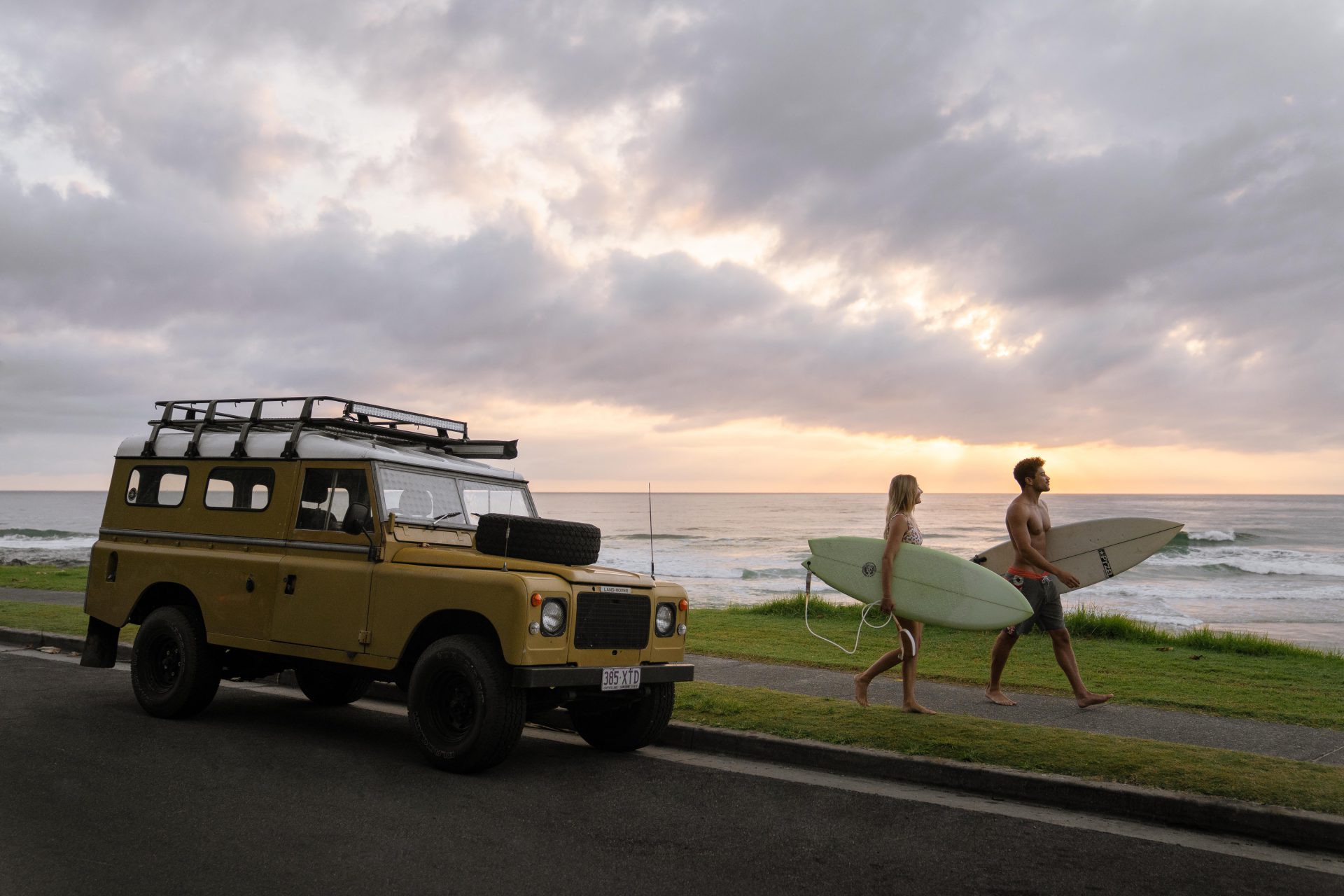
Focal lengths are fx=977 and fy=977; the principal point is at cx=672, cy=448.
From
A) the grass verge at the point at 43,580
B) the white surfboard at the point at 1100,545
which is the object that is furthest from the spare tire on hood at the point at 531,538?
the grass verge at the point at 43,580

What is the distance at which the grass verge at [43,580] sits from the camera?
1923cm

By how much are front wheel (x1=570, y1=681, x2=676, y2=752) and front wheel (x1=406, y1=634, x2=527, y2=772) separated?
895 millimetres

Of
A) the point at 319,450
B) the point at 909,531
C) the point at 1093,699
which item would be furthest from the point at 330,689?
the point at 1093,699

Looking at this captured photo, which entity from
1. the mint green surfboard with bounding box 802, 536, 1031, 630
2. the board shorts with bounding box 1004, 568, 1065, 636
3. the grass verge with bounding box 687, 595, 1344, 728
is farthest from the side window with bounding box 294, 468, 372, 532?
the grass verge with bounding box 687, 595, 1344, 728

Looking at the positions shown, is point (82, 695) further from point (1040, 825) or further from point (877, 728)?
point (1040, 825)

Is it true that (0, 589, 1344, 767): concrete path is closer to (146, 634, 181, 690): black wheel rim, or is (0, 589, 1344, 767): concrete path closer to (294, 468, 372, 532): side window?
(294, 468, 372, 532): side window

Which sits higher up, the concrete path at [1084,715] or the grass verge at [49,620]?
the grass verge at [49,620]

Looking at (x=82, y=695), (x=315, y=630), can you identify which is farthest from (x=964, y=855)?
(x=82, y=695)

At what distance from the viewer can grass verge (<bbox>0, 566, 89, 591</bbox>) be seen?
63.1 feet

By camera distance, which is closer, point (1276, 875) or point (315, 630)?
point (1276, 875)

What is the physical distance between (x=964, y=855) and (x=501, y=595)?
9.79ft

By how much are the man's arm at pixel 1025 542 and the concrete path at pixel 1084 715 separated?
44.6 inches

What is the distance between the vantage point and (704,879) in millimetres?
4316

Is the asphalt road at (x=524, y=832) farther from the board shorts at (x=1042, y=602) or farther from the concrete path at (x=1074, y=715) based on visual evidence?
the board shorts at (x=1042, y=602)
